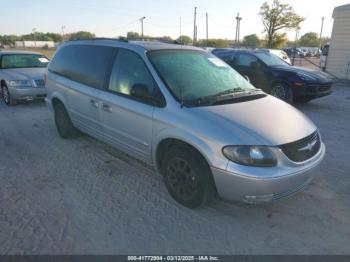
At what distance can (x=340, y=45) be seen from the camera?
579 inches

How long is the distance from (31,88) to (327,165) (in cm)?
757

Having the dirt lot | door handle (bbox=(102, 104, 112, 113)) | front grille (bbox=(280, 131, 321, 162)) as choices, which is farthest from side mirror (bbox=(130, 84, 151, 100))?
front grille (bbox=(280, 131, 321, 162))

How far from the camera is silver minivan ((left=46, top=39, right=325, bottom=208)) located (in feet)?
9.29

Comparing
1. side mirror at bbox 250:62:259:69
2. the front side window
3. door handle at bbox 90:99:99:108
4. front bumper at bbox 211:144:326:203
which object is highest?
the front side window

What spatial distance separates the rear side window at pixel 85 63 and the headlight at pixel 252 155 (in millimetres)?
2217

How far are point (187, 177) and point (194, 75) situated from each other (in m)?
1.31

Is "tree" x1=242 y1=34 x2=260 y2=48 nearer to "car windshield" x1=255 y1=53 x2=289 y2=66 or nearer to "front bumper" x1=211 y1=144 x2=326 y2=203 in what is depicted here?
"car windshield" x1=255 y1=53 x2=289 y2=66

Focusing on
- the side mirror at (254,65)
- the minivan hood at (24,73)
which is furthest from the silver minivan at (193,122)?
the side mirror at (254,65)

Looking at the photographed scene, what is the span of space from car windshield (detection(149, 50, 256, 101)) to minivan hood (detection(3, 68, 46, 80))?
5.96 meters

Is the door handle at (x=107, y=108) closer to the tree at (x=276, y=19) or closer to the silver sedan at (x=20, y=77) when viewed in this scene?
the silver sedan at (x=20, y=77)

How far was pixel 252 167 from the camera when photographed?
278 centimetres

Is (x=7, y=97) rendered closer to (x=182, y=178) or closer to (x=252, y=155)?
(x=182, y=178)

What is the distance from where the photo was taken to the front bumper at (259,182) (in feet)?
9.05

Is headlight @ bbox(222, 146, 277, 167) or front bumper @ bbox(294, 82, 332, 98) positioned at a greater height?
headlight @ bbox(222, 146, 277, 167)
